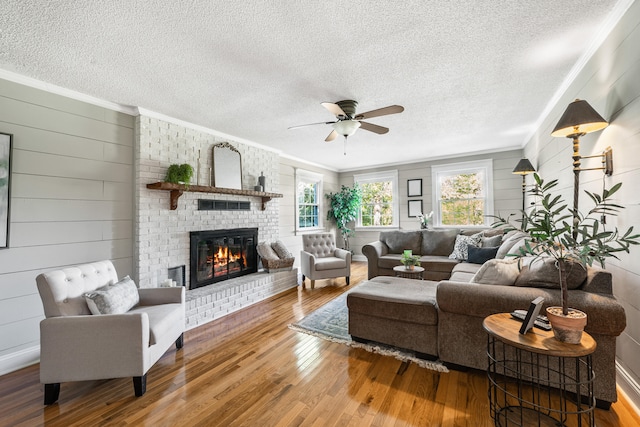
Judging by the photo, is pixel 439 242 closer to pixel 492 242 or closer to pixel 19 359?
pixel 492 242

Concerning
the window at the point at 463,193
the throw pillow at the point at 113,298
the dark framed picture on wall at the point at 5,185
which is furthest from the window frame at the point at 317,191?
the dark framed picture on wall at the point at 5,185

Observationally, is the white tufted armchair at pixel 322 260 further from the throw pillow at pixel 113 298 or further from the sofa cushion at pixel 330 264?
the throw pillow at pixel 113 298

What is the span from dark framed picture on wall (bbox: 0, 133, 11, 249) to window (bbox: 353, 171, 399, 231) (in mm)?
6140

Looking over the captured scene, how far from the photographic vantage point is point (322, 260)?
483cm

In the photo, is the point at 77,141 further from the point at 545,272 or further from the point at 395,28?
the point at 545,272

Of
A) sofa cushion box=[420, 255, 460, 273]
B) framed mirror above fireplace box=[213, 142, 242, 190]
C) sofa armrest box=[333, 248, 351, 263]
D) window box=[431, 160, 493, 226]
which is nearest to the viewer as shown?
framed mirror above fireplace box=[213, 142, 242, 190]

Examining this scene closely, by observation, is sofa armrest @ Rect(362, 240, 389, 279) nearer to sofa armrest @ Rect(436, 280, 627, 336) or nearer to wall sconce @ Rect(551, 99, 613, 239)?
sofa armrest @ Rect(436, 280, 627, 336)

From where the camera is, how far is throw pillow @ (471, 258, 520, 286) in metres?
2.12

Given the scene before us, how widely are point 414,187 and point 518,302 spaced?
4763 millimetres

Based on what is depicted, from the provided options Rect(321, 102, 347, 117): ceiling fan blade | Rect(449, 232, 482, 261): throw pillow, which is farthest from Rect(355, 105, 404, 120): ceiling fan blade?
Rect(449, 232, 482, 261): throw pillow

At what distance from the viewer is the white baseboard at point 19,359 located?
7.56 feet

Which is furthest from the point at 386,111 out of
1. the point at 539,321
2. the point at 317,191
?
the point at 317,191

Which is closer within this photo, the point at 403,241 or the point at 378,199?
the point at 403,241

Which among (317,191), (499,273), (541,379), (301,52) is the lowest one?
(541,379)
